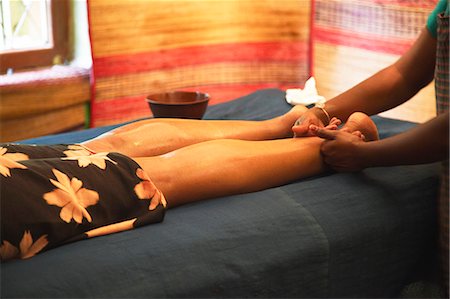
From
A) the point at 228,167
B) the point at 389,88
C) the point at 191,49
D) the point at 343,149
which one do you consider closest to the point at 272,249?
the point at 228,167

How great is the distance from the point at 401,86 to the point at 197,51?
1.18 meters

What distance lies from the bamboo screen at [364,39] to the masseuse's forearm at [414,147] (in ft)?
3.61

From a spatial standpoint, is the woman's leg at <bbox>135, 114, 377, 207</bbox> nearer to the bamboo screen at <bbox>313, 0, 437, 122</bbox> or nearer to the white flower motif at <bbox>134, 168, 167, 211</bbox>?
the white flower motif at <bbox>134, 168, 167, 211</bbox>

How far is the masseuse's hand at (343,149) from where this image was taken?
1561 mm

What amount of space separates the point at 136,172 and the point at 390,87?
0.88 meters

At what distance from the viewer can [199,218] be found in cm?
133

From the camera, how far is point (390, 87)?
1832mm

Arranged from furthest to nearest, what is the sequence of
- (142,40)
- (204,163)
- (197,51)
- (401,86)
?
(197,51), (142,40), (401,86), (204,163)

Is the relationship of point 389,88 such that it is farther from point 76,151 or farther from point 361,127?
point 76,151

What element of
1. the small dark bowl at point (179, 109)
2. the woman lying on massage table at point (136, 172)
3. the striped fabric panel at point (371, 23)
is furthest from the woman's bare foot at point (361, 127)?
the striped fabric panel at point (371, 23)

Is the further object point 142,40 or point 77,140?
point 142,40

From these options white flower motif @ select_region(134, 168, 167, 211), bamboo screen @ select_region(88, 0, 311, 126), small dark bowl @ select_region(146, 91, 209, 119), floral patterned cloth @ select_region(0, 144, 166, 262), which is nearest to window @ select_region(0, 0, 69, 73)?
bamboo screen @ select_region(88, 0, 311, 126)

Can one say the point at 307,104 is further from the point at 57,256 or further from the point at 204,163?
the point at 57,256

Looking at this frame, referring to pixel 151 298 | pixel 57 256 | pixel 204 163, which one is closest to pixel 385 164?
pixel 204 163
